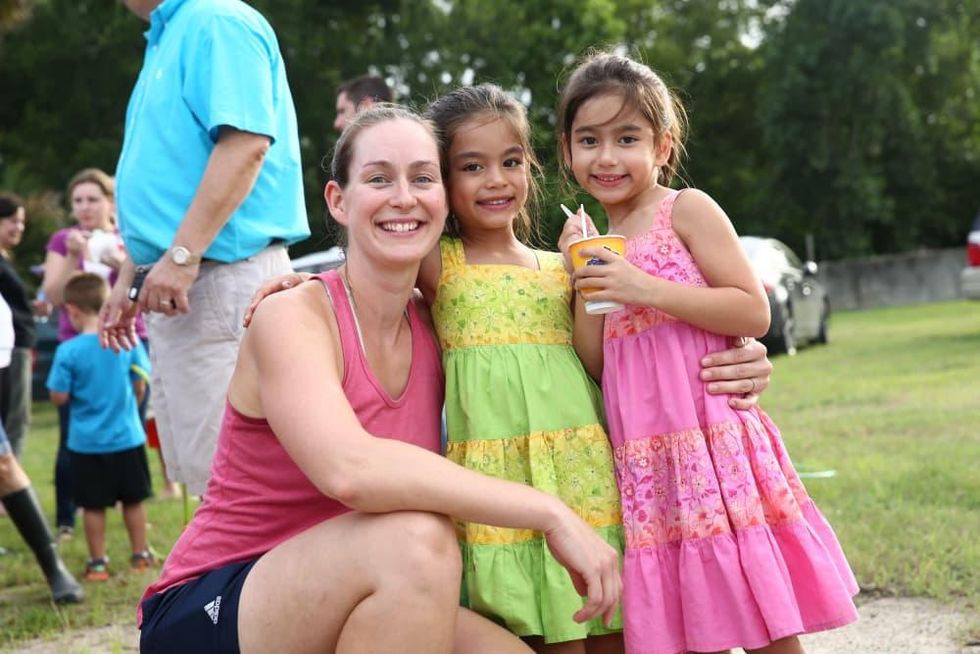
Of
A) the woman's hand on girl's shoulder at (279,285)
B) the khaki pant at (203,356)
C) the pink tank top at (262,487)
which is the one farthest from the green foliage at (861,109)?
the pink tank top at (262,487)

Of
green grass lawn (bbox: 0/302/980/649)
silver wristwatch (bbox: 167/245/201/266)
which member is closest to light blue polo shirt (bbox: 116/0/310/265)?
silver wristwatch (bbox: 167/245/201/266)

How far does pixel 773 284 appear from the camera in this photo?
14.1m

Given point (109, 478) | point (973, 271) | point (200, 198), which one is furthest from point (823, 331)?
point (200, 198)

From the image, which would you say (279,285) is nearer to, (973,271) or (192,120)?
(192,120)

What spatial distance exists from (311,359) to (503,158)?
35.8 inches

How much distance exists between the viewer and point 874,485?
19.8ft

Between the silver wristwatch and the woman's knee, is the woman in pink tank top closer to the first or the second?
the woman's knee

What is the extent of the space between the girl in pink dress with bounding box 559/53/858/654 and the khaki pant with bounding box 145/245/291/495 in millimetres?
1252

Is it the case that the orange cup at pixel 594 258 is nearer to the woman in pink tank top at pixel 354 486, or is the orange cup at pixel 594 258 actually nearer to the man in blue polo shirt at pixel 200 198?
the woman in pink tank top at pixel 354 486

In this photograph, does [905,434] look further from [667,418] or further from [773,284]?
[773,284]

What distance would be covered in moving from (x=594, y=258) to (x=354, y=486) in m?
0.82

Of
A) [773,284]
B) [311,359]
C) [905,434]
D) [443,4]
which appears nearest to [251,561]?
[311,359]

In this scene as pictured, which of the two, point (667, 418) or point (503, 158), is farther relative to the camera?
point (503, 158)

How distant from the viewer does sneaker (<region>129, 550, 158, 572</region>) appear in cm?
577
